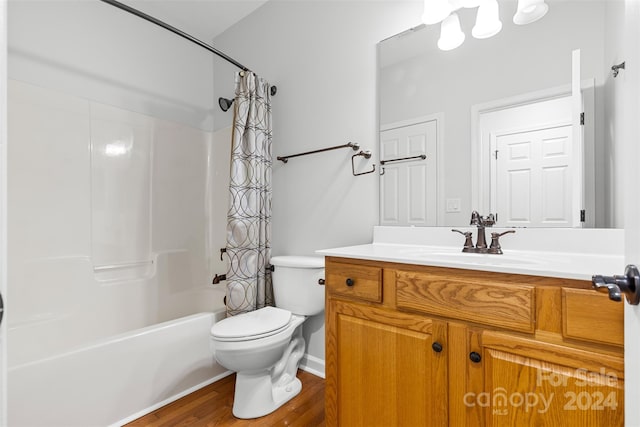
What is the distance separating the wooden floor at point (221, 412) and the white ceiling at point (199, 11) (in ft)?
8.67

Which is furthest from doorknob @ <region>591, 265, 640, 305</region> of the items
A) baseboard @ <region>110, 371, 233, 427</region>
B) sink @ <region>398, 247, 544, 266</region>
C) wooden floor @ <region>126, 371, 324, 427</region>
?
baseboard @ <region>110, 371, 233, 427</region>

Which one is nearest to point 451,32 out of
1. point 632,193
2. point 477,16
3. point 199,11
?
point 477,16

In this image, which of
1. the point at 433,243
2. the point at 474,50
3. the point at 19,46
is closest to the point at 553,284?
the point at 433,243

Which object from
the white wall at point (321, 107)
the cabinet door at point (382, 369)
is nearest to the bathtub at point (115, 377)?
the white wall at point (321, 107)

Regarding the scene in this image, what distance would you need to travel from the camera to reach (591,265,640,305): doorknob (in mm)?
469

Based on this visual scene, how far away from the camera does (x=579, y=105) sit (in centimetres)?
113

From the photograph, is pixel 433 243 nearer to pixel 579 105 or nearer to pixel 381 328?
pixel 381 328

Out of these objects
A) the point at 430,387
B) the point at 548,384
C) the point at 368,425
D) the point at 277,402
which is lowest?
the point at 277,402

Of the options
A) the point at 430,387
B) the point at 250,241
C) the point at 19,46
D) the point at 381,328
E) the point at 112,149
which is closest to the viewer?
the point at 430,387

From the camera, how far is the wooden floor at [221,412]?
1.47 metres

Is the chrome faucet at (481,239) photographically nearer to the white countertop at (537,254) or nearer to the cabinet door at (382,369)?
the white countertop at (537,254)

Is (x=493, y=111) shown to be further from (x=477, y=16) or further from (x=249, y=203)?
(x=249, y=203)

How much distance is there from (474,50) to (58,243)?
2.48 m

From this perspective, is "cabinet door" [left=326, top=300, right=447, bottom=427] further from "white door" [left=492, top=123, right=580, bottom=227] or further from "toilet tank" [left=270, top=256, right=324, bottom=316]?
"white door" [left=492, top=123, right=580, bottom=227]
